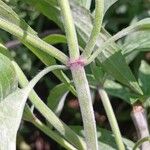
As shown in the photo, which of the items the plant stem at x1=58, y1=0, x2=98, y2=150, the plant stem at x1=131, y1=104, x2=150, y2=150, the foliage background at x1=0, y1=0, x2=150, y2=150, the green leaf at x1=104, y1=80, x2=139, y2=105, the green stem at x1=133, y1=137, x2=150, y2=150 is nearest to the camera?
the plant stem at x1=58, y1=0, x2=98, y2=150

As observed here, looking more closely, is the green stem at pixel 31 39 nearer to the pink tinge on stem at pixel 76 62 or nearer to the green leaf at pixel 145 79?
the pink tinge on stem at pixel 76 62

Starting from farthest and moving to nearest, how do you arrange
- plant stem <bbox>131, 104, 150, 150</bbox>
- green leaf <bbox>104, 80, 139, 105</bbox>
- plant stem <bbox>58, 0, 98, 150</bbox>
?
green leaf <bbox>104, 80, 139, 105</bbox>
plant stem <bbox>131, 104, 150, 150</bbox>
plant stem <bbox>58, 0, 98, 150</bbox>

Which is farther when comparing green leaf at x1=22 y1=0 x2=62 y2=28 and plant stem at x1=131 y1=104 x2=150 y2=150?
plant stem at x1=131 y1=104 x2=150 y2=150

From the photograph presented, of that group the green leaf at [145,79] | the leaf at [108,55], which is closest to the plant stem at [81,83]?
the leaf at [108,55]

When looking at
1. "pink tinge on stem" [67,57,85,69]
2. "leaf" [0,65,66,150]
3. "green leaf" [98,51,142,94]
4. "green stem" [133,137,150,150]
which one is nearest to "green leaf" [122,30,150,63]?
"green leaf" [98,51,142,94]

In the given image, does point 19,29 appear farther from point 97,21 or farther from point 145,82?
point 145,82

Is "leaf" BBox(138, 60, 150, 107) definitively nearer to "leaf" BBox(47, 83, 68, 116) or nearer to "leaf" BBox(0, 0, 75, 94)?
"leaf" BBox(47, 83, 68, 116)
